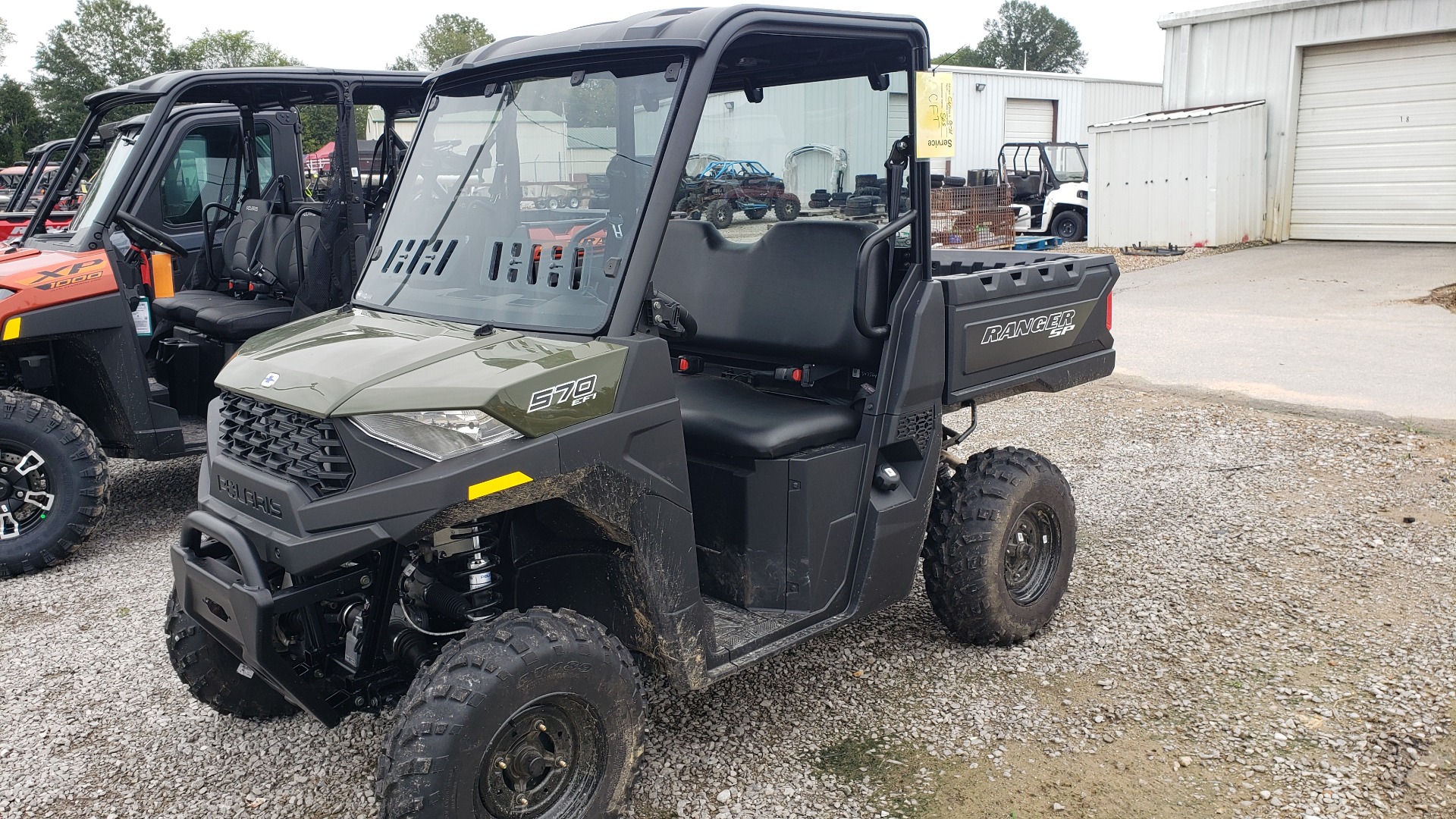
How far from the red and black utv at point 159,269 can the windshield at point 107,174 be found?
17 millimetres

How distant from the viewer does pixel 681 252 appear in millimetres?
4125

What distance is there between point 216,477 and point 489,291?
88 cm

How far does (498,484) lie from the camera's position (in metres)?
2.56

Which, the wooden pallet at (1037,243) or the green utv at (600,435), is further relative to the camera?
the wooden pallet at (1037,243)

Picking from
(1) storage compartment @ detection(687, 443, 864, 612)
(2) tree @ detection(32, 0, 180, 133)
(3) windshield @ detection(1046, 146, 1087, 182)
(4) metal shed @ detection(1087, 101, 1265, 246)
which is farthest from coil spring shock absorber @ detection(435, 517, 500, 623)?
(2) tree @ detection(32, 0, 180, 133)

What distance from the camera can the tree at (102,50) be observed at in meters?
58.3

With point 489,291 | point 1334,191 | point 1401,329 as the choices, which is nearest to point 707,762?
point 489,291

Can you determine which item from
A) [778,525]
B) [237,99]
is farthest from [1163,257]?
[778,525]

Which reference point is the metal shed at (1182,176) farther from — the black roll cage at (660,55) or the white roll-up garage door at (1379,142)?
the black roll cage at (660,55)

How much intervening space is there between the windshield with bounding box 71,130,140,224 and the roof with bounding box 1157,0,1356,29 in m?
15.3

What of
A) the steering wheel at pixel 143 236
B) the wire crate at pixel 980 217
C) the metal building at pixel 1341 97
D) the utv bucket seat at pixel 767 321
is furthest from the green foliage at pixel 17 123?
the utv bucket seat at pixel 767 321

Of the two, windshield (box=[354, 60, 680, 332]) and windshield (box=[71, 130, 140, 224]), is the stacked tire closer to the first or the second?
windshield (box=[354, 60, 680, 332])

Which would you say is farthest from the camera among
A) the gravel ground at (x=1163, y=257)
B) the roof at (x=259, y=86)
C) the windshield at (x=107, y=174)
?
the gravel ground at (x=1163, y=257)

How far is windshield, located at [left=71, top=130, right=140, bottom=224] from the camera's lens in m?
6.02
